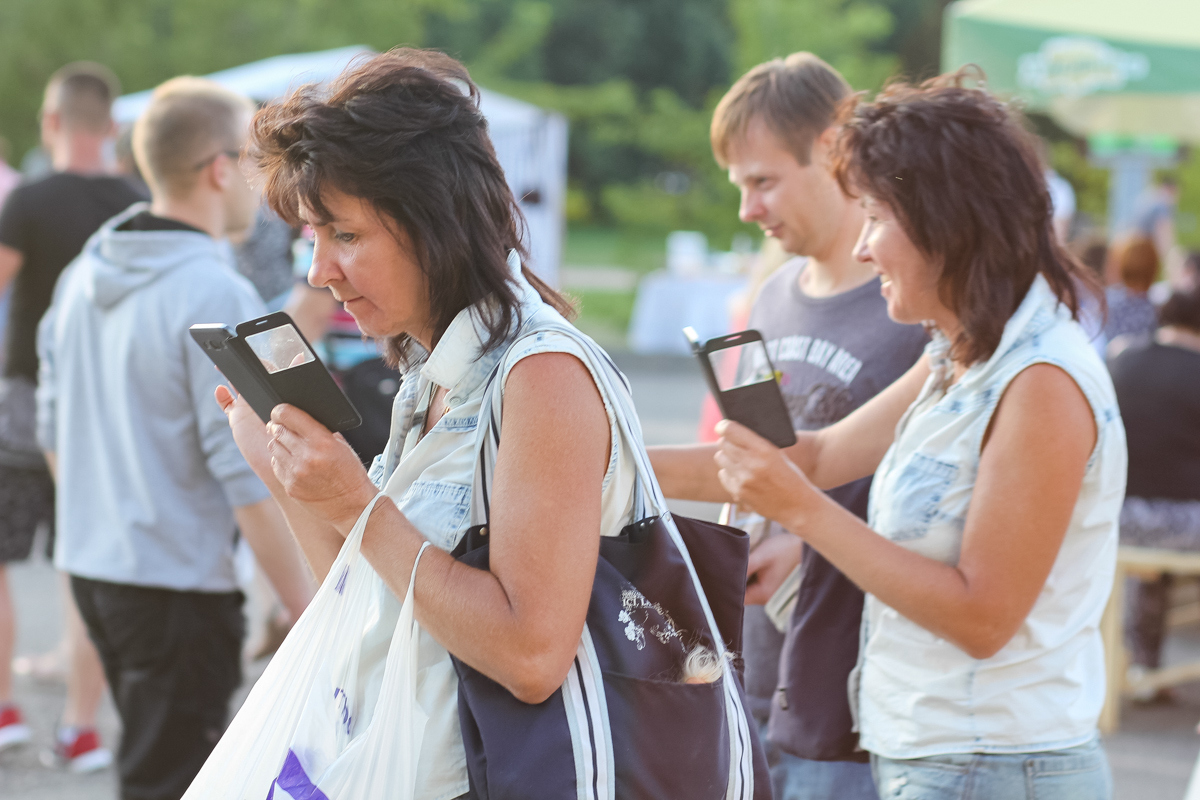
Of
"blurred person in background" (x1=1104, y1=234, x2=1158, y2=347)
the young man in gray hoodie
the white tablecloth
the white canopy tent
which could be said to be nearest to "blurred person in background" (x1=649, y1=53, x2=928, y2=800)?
the young man in gray hoodie

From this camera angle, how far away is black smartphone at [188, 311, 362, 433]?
1.53 meters

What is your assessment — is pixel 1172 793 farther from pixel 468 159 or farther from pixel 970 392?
pixel 468 159

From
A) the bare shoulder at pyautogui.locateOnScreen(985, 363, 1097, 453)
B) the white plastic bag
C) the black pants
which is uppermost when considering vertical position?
the bare shoulder at pyautogui.locateOnScreen(985, 363, 1097, 453)

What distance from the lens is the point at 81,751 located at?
4066mm

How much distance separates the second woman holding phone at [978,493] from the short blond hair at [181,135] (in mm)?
1881

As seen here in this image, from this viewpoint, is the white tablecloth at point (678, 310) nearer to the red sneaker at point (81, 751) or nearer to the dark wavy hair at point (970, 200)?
the red sneaker at point (81, 751)

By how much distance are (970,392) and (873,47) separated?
1205 inches

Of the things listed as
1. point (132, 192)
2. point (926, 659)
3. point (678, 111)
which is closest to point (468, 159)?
point (926, 659)

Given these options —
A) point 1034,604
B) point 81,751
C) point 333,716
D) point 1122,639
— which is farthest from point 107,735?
point 1122,639

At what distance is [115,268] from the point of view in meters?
3.07

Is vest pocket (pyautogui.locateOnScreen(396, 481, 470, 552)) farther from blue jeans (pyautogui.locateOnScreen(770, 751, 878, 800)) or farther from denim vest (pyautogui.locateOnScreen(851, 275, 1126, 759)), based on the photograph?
Result: blue jeans (pyautogui.locateOnScreen(770, 751, 878, 800))

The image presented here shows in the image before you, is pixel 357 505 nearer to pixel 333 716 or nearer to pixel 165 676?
pixel 333 716

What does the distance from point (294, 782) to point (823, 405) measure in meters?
1.31

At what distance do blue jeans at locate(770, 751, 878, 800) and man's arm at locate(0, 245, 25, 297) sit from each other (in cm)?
340
